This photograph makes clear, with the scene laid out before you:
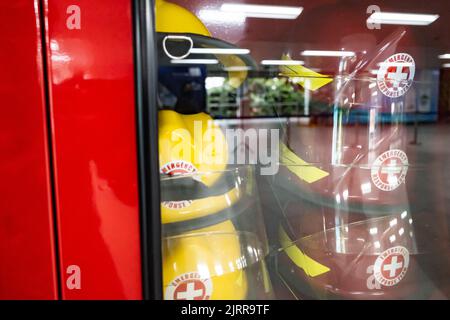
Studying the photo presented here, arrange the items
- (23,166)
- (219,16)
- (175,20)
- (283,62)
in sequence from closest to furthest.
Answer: (23,166) → (175,20) → (219,16) → (283,62)

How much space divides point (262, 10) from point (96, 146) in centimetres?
80

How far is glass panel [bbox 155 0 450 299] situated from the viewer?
1.28m

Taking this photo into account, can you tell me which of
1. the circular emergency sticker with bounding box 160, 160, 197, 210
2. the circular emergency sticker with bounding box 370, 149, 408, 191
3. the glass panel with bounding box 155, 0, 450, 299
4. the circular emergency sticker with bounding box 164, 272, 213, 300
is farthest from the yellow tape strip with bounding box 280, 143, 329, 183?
the circular emergency sticker with bounding box 164, 272, 213, 300

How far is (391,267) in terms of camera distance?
62.9 inches

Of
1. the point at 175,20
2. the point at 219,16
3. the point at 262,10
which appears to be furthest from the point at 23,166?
the point at 262,10

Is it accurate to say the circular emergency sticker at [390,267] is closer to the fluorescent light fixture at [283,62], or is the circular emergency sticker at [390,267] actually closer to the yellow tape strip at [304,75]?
the yellow tape strip at [304,75]

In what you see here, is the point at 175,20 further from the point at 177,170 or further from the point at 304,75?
the point at 304,75

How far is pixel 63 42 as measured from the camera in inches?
39.6

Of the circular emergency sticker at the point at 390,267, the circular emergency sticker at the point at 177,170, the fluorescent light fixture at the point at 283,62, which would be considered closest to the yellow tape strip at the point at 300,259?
the circular emergency sticker at the point at 390,267

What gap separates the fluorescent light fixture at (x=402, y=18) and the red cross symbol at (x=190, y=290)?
1.13 meters

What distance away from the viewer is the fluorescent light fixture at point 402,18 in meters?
1.45

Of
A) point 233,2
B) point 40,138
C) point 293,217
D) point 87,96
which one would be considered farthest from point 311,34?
point 40,138

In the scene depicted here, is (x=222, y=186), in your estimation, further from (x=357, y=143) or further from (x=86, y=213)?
(x=357, y=143)

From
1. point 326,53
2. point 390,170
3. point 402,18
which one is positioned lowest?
point 390,170
